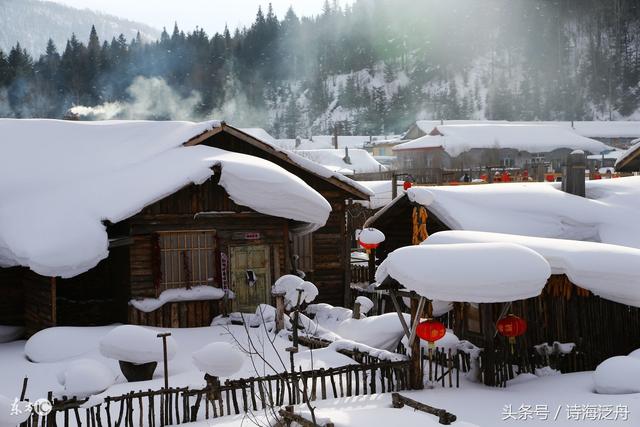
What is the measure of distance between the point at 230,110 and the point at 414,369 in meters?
113

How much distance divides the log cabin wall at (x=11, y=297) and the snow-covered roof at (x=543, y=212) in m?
10.7

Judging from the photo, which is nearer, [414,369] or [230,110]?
[414,369]

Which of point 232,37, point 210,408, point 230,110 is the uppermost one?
point 232,37

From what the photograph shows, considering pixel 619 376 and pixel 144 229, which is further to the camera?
pixel 144 229

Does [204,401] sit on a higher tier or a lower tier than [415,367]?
lower

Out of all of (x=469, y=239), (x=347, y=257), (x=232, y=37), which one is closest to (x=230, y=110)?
(x=232, y=37)

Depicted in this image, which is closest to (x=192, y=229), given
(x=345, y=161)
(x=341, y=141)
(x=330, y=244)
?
(x=330, y=244)

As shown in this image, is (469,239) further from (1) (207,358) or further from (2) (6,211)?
(2) (6,211)

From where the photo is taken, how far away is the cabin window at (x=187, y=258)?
16.4 m

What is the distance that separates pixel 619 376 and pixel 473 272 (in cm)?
294

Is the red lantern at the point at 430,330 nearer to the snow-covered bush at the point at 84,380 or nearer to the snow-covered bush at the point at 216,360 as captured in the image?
the snow-covered bush at the point at 216,360

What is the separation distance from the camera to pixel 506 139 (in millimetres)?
57125

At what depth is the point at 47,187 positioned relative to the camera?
17016mm

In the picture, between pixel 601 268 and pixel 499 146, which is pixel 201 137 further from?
pixel 499 146
